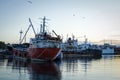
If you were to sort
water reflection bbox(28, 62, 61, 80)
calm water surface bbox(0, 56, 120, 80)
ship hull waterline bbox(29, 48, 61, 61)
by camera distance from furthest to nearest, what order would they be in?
1. ship hull waterline bbox(29, 48, 61, 61)
2. calm water surface bbox(0, 56, 120, 80)
3. water reflection bbox(28, 62, 61, 80)

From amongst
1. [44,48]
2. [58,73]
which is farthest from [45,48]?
[58,73]

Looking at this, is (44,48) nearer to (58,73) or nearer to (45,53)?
(45,53)

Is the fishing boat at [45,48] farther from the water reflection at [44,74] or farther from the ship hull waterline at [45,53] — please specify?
the water reflection at [44,74]

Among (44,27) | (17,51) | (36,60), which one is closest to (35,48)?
(36,60)

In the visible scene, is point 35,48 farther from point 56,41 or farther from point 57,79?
point 57,79

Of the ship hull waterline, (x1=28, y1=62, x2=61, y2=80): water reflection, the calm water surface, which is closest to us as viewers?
(x1=28, y1=62, x2=61, y2=80): water reflection

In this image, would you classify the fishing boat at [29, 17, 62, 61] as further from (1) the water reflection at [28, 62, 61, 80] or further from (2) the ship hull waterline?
(1) the water reflection at [28, 62, 61, 80]

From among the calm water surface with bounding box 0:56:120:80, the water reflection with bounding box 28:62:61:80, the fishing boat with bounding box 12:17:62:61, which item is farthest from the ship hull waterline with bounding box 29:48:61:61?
the water reflection with bounding box 28:62:61:80

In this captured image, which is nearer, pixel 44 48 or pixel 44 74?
pixel 44 74

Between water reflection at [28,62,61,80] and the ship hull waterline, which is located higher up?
the ship hull waterline

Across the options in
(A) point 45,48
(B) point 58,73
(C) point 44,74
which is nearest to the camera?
(C) point 44,74

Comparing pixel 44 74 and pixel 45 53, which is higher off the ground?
pixel 45 53

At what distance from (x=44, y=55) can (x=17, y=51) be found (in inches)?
1311

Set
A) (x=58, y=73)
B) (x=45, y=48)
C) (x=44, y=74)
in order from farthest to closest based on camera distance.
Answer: (x=45, y=48), (x=58, y=73), (x=44, y=74)
